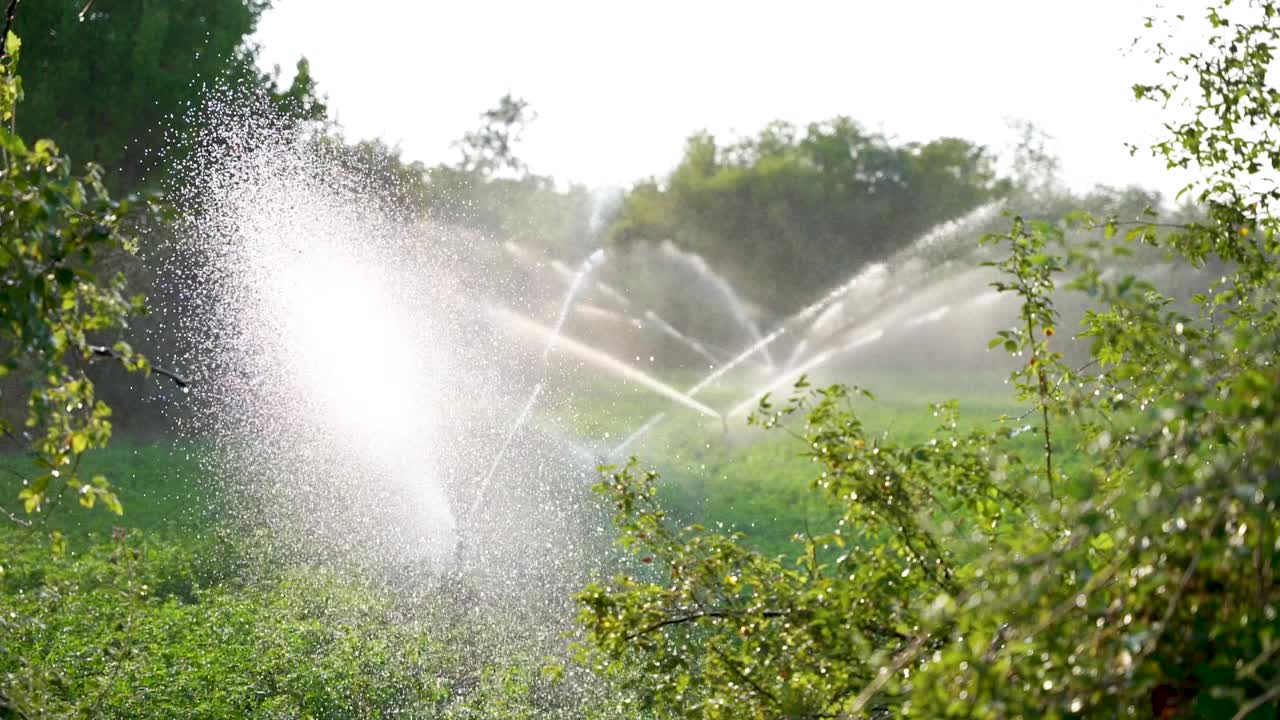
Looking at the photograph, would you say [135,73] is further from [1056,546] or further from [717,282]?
[1056,546]

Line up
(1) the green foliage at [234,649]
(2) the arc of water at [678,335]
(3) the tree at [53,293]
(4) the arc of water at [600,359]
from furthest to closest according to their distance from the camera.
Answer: (2) the arc of water at [678,335] → (4) the arc of water at [600,359] → (1) the green foliage at [234,649] → (3) the tree at [53,293]

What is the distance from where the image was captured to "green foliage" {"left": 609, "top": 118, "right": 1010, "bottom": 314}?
35031 mm

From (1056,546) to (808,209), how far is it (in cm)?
3315


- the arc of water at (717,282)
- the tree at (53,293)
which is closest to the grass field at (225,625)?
the tree at (53,293)

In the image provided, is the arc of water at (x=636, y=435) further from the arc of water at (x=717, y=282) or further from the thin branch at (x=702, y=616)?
the thin branch at (x=702, y=616)

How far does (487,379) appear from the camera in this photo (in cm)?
2422

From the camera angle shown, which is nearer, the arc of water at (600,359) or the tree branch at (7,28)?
the tree branch at (7,28)

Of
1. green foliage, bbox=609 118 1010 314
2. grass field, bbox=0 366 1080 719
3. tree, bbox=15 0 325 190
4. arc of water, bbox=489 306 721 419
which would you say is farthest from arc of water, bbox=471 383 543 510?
green foliage, bbox=609 118 1010 314

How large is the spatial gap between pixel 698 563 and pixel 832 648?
0.77m

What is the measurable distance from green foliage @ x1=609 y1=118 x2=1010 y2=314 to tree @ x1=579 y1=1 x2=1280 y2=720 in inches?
1153

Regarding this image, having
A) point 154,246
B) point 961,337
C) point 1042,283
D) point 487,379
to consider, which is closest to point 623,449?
point 487,379

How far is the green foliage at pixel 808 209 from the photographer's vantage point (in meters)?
35.0

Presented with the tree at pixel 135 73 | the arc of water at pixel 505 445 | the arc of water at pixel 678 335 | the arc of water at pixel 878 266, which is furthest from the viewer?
the arc of water at pixel 878 266

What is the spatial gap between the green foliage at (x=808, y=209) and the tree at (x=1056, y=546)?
96.1ft
